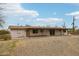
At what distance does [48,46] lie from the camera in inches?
233

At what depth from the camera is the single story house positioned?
590 centimetres

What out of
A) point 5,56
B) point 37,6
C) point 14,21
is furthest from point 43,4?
point 5,56

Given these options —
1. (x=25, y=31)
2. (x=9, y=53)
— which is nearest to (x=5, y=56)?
(x=9, y=53)

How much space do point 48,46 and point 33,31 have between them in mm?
286

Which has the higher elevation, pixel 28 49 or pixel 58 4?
pixel 58 4

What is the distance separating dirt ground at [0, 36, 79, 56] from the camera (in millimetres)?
5887

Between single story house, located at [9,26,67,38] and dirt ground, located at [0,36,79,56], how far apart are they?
6cm

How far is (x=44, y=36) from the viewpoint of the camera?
19.5 ft

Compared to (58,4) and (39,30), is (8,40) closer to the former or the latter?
(39,30)

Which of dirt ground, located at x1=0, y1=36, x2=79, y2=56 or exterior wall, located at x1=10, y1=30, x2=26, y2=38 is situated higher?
exterior wall, located at x1=10, y1=30, x2=26, y2=38

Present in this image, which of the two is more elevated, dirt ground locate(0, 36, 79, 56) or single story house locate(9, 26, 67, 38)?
single story house locate(9, 26, 67, 38)

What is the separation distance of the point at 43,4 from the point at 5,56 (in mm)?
866

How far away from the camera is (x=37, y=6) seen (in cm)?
588

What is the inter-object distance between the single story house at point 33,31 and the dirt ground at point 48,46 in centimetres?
6
